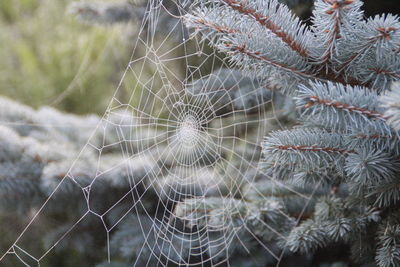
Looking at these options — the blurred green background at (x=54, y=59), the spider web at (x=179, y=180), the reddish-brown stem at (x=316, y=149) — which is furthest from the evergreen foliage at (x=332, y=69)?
the blurred green background at (x=54, y=59)

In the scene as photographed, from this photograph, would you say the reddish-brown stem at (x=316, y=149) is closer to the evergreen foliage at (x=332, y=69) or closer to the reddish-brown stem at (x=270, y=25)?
the evergreen foliage at (x=332, y=69)

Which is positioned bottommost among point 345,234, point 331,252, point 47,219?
point 47,219

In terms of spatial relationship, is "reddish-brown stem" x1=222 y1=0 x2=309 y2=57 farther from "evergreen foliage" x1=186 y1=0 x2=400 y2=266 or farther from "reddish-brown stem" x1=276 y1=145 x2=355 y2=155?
"reddish-brown stem" x1=276 y1=145 x2=355 y2=155

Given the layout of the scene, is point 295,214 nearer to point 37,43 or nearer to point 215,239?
point 215,239

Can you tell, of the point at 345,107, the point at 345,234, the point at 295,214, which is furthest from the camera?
the point at 295,214

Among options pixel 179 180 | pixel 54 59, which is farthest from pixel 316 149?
pixel 54 59

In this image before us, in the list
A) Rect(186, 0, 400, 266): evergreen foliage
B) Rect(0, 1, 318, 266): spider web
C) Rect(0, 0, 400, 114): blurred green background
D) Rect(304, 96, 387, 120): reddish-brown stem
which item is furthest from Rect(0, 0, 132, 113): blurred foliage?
Rect(304, 96, 387, 120): reddish-brown stem

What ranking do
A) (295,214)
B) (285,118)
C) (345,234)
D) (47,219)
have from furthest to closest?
(47,219)
(285,118)
(295,214)
(345,234)

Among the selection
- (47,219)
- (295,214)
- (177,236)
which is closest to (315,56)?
(295,214)
